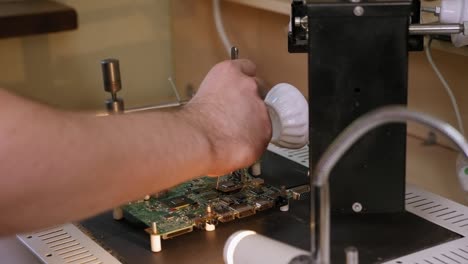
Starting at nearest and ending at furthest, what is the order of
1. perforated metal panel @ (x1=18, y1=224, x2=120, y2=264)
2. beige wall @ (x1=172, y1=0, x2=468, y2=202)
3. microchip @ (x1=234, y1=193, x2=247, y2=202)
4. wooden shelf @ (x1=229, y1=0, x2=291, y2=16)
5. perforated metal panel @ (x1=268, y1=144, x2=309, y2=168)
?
1. perforated metal panel @ (x1=18, y1=224, x2=120, y2=264)
2. microchip @ (x1=234, y1=193, x2=247, y2=202)
3. perforated metal panel @ (x1=268, y1=144, x2=309, y2=168)
4. beige wall @ (x1=172, y1=0, x2=468, y2=202)
5. wooden shelf @ (x1=229, y1=0, x2=291, y2=16)

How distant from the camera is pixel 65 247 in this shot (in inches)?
33.5

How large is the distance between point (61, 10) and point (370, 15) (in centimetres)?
102

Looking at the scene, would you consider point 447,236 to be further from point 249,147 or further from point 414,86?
point 414,86

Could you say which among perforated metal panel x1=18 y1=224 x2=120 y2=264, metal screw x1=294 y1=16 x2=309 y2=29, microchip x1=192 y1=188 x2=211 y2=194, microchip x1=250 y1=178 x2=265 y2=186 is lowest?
perforated metal panel x1=18 y1=224 x2=120 y2=264

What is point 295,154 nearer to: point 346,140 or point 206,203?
point 206,203

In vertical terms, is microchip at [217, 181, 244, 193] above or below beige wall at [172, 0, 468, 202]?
below

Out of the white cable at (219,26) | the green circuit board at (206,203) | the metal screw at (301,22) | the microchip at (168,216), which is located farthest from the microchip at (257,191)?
the white cable at (219,26)

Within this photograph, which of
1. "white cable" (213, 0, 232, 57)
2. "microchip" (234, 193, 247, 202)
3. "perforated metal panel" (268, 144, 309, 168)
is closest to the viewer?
"microchip" (234, 193, 247, 202)

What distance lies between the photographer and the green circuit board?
861 mm

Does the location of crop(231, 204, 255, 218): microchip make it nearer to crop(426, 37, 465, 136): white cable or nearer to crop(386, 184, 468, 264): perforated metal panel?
crop(386, 184, 468, 264): perforated metal panel

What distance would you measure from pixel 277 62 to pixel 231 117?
755 millimetres

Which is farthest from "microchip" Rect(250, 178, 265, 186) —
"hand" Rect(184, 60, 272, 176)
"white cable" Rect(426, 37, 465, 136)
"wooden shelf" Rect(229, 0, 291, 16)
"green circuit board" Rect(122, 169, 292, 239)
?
"wooden shelf" Rect(229, 0, 291, 16)

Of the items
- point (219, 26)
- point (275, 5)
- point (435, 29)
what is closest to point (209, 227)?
point (435, 29)

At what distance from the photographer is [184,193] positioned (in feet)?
3.09
